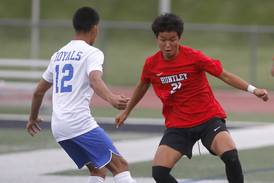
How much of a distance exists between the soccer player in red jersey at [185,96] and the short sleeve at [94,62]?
2.33 feet

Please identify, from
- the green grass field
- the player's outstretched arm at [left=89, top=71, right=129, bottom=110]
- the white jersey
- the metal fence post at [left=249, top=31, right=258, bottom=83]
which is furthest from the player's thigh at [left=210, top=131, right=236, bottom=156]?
the metal fence post at [left=249, top=31, right=258, bottom=83]

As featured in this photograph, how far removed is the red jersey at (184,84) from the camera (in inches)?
336

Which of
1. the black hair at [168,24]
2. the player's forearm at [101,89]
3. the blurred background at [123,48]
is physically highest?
the black hair at [168,24]

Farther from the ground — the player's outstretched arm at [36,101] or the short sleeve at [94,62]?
the short sleeve at [94,62]

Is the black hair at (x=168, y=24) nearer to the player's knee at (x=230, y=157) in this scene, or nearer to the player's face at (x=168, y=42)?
the player's face at (x=168, y=42)

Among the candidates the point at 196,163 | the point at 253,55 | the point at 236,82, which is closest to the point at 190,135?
the point at 236,82

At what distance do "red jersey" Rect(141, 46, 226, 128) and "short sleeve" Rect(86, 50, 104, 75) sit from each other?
2.54 ft

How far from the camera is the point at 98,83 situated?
7750 millimetres

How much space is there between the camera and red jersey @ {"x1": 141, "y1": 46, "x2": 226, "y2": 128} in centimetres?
855

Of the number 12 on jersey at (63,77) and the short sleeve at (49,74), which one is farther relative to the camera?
the short sleeve at (49,74)

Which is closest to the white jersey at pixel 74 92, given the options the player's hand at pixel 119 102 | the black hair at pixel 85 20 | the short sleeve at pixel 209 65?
the black hair at pixel 85 20

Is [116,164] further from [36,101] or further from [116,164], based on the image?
[36,101]

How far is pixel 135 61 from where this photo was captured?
2839 centimetres

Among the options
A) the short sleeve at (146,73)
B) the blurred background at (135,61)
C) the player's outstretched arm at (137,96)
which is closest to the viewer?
the short sleeve at (146,73)
